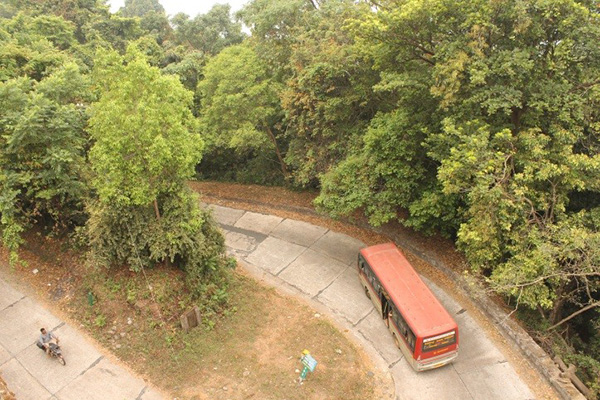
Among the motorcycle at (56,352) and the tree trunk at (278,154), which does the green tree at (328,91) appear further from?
the motorcycle at (56,352)

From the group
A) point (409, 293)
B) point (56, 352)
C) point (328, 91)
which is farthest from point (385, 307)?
point (56, 352)

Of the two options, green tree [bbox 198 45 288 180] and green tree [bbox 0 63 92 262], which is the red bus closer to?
green tree [bbox 198 45 288 180]

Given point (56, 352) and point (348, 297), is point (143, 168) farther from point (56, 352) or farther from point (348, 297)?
point (348, 297)

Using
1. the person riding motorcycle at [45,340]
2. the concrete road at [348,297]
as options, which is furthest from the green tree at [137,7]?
the person riding motorcycle at [45,340]

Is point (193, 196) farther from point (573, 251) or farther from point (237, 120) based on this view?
point (573, 251)

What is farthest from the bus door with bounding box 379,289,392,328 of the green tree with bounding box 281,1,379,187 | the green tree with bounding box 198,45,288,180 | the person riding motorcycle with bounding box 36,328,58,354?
the person riding motorcycle with bounding box 36,328,58,354
